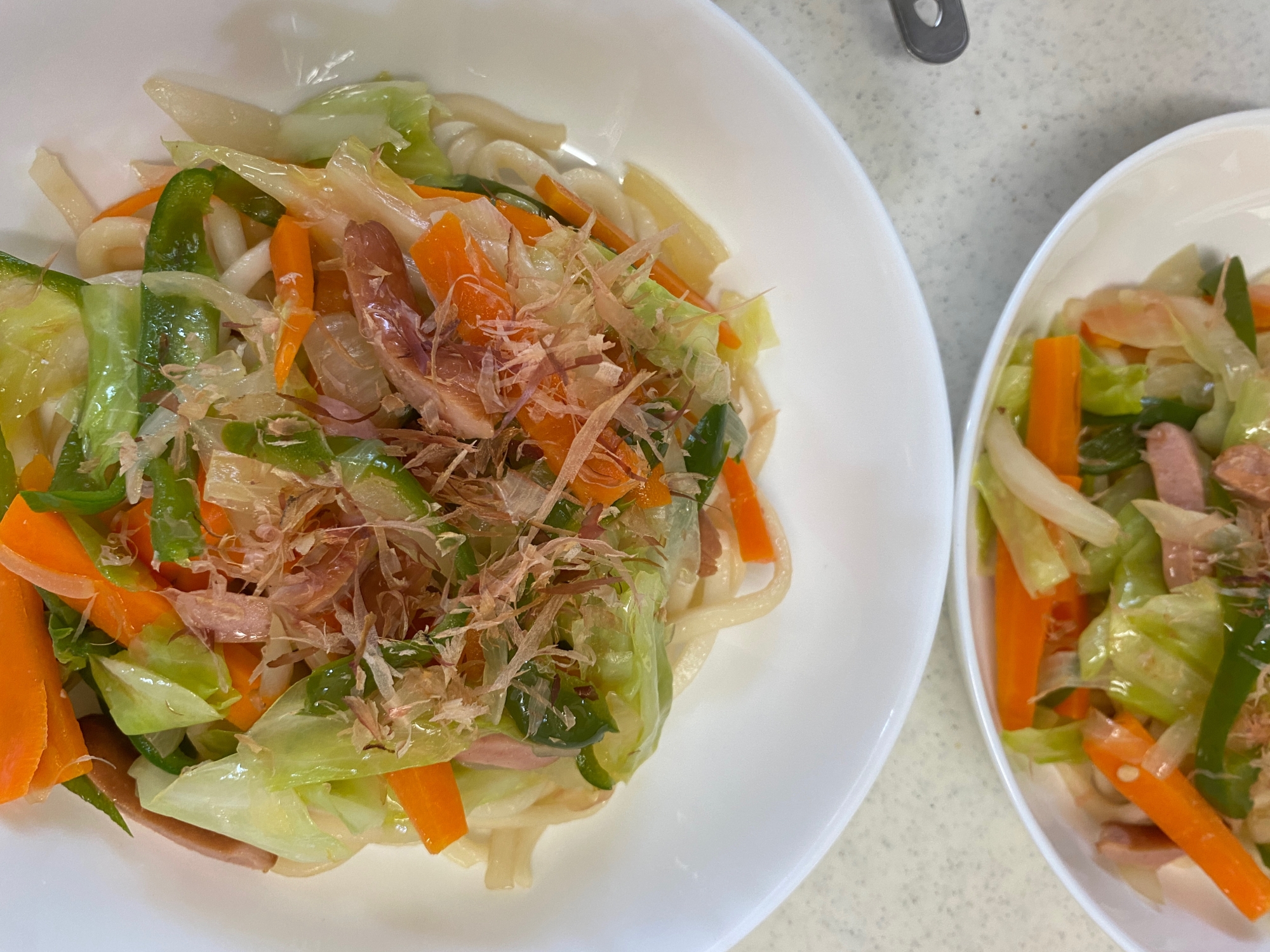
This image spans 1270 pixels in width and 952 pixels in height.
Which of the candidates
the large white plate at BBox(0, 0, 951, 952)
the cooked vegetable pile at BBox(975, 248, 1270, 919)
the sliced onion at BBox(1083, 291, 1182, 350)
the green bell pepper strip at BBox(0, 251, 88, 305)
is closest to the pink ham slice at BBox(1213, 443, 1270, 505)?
the cooked vegetable pile at BBox(975, 248, 1270, 919)

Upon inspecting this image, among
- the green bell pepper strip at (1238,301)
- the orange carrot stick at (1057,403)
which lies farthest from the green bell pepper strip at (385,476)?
the green bell pepper strip at (1238,301)

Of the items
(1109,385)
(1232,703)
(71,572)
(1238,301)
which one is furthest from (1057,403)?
(71,572)

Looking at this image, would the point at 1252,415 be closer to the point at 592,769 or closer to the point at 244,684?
the point at 592,769

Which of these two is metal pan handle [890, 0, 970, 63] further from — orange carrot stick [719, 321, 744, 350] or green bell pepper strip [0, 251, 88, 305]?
green bell pepper strip [0, 251, 88, 305]

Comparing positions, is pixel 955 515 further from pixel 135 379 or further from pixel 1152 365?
pixel 135 379

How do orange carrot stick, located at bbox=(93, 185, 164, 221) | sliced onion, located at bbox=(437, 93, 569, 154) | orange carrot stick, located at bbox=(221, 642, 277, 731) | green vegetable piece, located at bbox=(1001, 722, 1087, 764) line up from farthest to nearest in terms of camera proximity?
green vegetable piece, located at bbox=(1001, 722, 1087, 764)
sliced onion, located at bbox=(437, 93, 569, 154)
orange carrot stick, located at bbox=(93, 185, 164, 221)
orange carrot stick, located at bbox=(221, 642, 277, 731)

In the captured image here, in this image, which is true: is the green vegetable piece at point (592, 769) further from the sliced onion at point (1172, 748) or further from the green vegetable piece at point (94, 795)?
the sliced onion at point (1172, 748)

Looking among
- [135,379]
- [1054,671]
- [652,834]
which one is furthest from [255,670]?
[1054,671]
